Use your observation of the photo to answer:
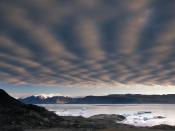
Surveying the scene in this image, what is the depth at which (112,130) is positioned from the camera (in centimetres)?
4969

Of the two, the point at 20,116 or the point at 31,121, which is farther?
the point at 20,116

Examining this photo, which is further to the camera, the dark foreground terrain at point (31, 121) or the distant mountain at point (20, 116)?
the distant mountain at point (20, 116)

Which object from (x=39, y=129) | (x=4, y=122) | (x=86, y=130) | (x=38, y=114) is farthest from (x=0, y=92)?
(x=86, y=130)

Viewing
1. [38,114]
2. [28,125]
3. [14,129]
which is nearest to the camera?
[14,129]

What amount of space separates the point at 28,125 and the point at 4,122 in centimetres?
422

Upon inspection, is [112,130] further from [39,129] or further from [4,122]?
[4,122]

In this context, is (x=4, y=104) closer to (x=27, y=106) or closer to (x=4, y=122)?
(x=27, y=106)

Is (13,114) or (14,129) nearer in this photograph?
(14,129)

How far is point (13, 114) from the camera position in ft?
198

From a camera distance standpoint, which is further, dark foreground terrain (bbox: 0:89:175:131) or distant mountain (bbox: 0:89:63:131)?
distant mountain (bbox: 0:89:63:131)

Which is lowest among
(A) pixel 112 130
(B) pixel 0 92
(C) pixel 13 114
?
(A) pixel 112 130

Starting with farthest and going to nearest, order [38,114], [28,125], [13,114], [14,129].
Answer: [38,114] < [13,114] < [28,125] < [14,129]

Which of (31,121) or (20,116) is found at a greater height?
(20,116)

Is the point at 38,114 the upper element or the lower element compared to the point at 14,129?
upper
